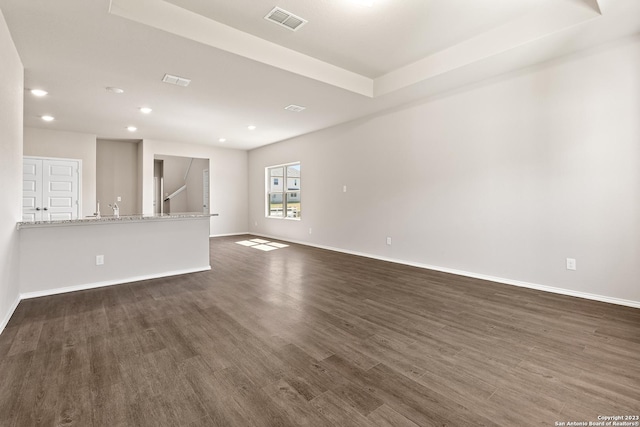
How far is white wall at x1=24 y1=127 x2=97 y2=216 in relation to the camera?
6270mm

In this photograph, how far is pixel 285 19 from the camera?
9.73ft

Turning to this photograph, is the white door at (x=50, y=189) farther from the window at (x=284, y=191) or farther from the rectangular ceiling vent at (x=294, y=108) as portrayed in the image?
the rectangular ceiling vent at (x=294, y=108)

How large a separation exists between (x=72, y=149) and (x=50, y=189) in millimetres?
990

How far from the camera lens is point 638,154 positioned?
9.55 feet

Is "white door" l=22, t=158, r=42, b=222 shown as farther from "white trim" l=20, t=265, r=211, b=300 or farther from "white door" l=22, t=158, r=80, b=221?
"white trim" l=20, t=265, r=211, b=300

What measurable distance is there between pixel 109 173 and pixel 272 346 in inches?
307

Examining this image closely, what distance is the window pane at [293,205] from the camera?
301 inches

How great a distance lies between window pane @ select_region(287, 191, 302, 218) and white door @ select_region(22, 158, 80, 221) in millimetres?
4810

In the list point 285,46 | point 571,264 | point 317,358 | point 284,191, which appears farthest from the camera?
point 284,191

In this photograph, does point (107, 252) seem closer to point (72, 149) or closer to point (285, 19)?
point (285, 19)

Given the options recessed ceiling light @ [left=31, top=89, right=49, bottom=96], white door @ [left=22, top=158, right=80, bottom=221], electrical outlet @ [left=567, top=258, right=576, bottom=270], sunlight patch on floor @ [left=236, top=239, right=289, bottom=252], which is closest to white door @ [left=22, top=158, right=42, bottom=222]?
white door @ [left=22, top=158, right=80, bottom=221]

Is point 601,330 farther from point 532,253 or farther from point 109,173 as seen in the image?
point 109,173

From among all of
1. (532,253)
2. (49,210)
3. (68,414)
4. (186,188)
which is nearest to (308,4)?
(68,414)

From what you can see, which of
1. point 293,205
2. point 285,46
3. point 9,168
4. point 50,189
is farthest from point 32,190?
point 285,46
